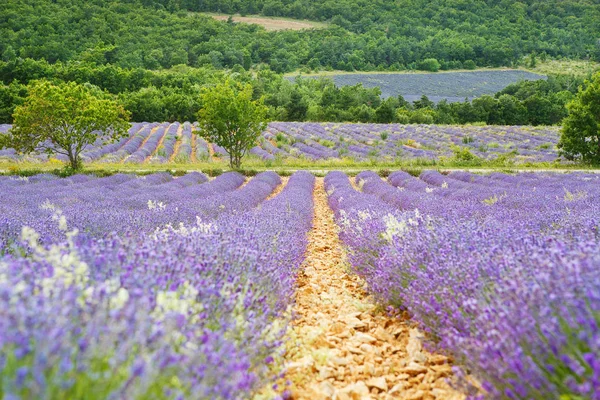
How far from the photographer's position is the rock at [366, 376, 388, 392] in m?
2.81

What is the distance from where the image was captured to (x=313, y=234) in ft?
26.3

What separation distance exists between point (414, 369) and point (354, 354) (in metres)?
0.48

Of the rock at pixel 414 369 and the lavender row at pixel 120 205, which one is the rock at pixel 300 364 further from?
the lavender row at pixel 120 205

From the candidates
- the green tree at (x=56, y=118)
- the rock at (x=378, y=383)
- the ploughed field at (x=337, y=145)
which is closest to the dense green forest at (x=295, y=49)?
the ploughed field at (x=337, y=145)

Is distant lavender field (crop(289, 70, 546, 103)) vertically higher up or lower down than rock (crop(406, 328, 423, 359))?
higher up

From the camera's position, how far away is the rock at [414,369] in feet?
9.80

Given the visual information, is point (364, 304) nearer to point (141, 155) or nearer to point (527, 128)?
point (141, 155)

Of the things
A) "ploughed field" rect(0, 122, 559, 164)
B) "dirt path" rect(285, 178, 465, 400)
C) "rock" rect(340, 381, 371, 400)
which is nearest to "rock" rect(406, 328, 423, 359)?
"dirt path" rect(285, 178, 465, 400)

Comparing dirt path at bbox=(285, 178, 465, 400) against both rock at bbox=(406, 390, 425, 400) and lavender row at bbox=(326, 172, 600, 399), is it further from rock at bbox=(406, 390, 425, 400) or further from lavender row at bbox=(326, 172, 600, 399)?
lavender row at bbox=(326, 172, 600, 399)

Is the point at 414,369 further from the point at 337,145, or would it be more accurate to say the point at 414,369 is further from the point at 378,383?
the point at 337,145

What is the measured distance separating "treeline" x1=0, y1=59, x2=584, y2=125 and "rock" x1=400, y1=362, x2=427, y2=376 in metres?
40.4

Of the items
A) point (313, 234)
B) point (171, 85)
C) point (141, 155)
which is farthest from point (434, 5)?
point (313, 234)

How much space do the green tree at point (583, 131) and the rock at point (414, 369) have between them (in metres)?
21.6

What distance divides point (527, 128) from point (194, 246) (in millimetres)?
38690
